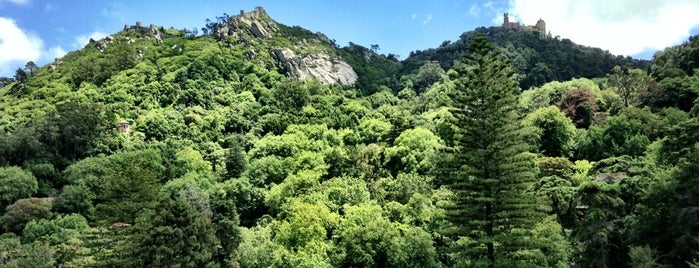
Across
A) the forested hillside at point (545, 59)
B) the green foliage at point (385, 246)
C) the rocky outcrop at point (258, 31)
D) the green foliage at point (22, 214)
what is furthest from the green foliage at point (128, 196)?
the rocky outcrop at point (258, 31)

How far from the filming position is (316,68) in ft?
340

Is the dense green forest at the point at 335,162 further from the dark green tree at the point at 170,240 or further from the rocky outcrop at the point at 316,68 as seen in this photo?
the rocky outcrop at the point at 316,68

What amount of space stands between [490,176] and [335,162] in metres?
34.5

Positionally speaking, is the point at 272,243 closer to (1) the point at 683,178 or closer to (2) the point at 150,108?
(1) the point at 683,178

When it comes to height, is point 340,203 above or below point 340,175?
below

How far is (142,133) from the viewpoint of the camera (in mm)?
69938

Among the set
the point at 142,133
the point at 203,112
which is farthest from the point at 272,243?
the point at 203,112

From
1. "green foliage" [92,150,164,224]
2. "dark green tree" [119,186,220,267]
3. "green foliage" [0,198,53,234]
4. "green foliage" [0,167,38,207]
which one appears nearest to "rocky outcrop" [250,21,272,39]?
"green foliage" [0,167,38,207]

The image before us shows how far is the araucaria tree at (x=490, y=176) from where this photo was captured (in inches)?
813

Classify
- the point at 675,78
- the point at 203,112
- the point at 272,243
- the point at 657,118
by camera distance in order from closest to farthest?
the point at 272,243 → the point at 657,118 → the point at 675,78 → the point at 203,112

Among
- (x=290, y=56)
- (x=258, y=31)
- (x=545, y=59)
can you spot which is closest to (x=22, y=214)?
(x=290, y=56)

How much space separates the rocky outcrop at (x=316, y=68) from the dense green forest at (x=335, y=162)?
1.88 ft

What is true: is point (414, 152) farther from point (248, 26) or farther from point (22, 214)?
point (248, 26)

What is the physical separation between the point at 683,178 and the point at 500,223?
375 inches
